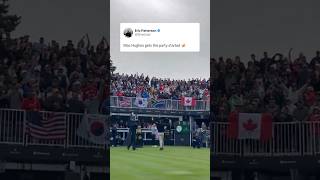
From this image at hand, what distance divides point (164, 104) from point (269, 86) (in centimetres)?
150

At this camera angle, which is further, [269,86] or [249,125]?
[269,86]

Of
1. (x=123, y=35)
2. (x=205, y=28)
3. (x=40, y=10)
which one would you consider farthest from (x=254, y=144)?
(x=40, y=10)

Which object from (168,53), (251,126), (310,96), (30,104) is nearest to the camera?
(168,53)

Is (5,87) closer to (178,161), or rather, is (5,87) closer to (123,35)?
(123,35)

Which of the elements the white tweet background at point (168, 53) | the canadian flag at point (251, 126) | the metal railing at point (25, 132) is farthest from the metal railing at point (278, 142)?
the metal railing at point (25, 132)

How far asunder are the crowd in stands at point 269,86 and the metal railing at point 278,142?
0.16 m

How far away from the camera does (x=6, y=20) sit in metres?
6.85

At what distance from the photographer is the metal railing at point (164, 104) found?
666 cm

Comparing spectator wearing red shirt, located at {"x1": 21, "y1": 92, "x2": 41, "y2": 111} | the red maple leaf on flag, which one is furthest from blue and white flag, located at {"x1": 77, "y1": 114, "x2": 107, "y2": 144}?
the red maple leaf on flag

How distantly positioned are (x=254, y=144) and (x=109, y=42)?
2443 millimetres

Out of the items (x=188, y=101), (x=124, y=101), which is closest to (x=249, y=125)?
(x=188, y=101)
